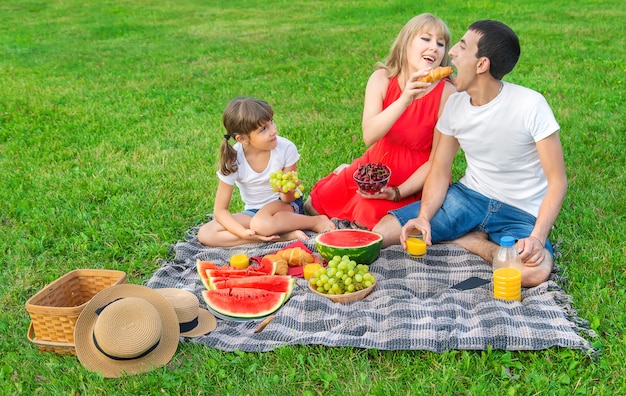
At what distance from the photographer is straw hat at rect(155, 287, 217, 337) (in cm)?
396

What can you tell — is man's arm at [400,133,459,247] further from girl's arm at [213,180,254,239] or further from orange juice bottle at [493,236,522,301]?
girl's arm at [213,180,254,239]

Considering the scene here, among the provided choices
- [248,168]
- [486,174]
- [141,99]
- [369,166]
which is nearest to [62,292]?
[248,168]

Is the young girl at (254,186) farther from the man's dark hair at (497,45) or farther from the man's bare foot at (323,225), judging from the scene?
the man's dark hair at (497,45)

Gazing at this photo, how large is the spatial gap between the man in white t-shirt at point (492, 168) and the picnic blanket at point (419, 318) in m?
0.27

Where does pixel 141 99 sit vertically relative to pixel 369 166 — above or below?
below

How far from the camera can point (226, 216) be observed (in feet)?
17.7

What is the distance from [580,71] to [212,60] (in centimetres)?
648

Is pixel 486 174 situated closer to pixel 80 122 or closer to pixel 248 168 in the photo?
pixel 248 168

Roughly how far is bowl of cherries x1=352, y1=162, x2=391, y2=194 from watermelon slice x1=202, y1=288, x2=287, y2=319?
124cm

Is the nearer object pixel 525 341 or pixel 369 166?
pixel 525 341

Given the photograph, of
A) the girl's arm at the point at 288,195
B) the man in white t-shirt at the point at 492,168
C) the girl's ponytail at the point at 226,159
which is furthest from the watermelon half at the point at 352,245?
the girl's ponytail at the point at 226,159

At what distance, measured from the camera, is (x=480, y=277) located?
4.64 meters

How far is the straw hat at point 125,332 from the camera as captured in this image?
3547mm

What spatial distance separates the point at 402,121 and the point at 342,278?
5.31 ft
